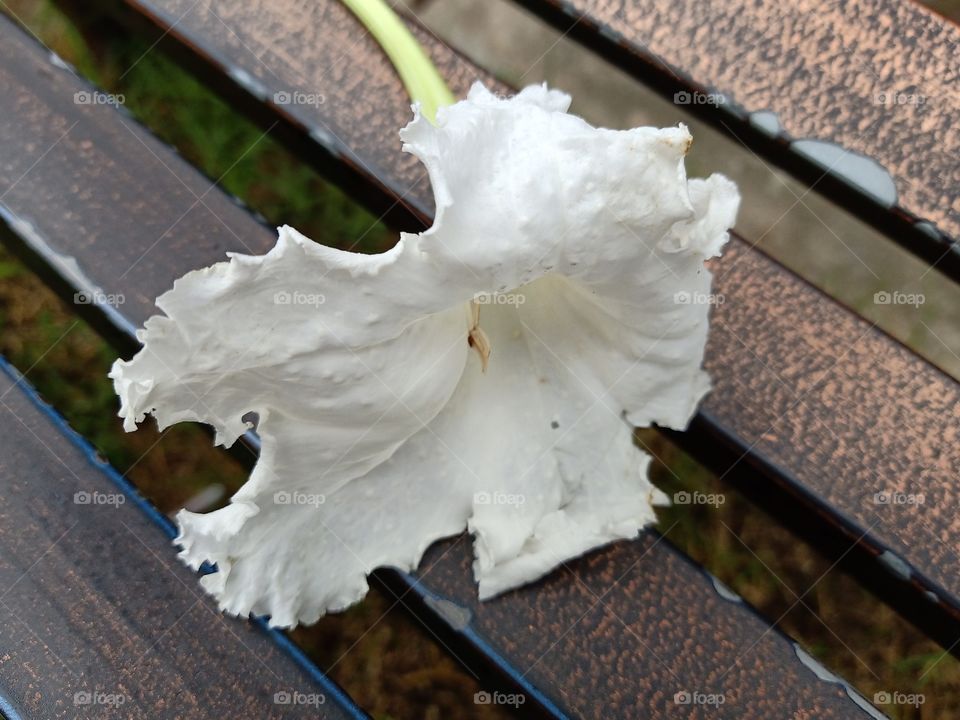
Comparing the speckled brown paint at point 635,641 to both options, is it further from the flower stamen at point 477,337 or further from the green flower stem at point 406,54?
the green flower stem at point 406,54

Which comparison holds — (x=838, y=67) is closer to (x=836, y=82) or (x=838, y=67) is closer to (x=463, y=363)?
(x=836, y=82)

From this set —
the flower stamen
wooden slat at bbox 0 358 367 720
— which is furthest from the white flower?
wooden slat at bbox 0 358 367 720

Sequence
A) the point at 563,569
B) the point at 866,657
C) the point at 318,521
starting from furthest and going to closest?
the point at 866,657 < the point at 563,569 < the point at 318,521

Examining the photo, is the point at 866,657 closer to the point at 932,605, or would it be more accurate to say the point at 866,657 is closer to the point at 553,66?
the point at 932,605

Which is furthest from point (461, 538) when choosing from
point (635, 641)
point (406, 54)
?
point (406, 54)

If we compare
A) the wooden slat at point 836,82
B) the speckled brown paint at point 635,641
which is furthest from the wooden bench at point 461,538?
the wooden slat at point 836,82

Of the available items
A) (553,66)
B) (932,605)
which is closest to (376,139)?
(553,66)

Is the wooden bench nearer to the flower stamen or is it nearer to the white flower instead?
the white flower
